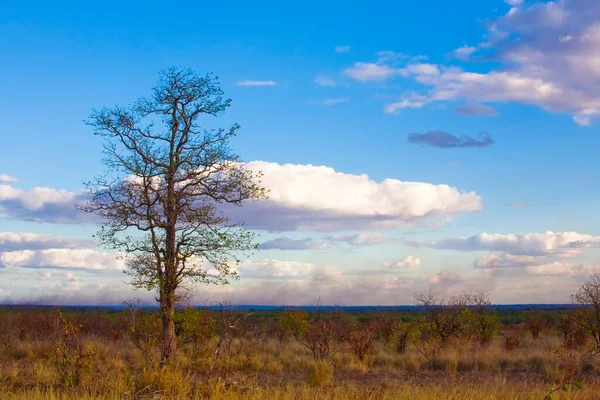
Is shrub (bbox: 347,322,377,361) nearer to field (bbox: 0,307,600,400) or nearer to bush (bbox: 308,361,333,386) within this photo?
field (bbox: 0,307,600,400)

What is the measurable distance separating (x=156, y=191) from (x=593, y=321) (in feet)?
64.7

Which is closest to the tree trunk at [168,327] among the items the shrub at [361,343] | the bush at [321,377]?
the bush at [321,377]

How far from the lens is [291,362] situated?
930 inches

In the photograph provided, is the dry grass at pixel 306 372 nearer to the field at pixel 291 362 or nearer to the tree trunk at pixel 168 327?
the field at pixel 291 362

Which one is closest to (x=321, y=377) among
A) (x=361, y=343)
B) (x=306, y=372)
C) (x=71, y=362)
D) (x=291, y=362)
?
(x=306, y=372)

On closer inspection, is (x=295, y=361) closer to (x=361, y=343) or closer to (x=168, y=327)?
(x=361, y=343)

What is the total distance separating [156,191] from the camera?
19.5m

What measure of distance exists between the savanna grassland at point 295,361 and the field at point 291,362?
0.06 metres

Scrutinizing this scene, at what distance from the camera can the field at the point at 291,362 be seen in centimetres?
1377

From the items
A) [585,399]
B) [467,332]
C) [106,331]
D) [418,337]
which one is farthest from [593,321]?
[106,331]

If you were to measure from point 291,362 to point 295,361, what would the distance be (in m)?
0.16

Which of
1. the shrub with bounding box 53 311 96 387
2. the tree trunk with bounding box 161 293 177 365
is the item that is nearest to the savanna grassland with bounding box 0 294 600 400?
the shrub with bounding box 53 311 96 387

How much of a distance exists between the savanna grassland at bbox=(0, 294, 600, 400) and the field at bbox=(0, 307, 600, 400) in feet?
0.19

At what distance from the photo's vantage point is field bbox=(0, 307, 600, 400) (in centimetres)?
1377
